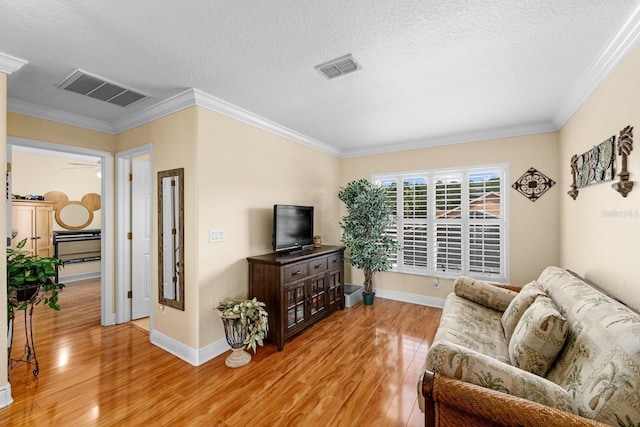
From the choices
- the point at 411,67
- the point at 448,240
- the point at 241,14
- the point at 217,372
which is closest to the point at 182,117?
the point at 241,14

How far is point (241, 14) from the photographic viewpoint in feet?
5.19

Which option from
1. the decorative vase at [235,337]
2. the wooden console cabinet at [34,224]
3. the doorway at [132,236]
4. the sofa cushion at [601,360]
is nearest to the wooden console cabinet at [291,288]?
the decorative vase at [235,337]

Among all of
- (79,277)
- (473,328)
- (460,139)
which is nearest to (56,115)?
(79,277)

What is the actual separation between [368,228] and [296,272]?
4.97ft

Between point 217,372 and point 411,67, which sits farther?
point 217,372

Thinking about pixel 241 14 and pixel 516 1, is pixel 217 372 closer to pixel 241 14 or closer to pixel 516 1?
pixel 241 14

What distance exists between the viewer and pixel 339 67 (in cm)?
215

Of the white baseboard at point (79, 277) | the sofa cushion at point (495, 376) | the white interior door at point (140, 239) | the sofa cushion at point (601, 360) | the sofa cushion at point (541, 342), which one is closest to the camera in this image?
the sofa cushion at point (601, 360)

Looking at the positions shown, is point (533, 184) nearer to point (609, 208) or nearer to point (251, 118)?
point (609, 208)

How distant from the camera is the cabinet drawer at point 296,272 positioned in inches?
116

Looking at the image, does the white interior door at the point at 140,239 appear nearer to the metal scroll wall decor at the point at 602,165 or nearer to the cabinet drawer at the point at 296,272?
the cabinet drawer at the point at 296,272

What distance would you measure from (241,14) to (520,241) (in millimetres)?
4005

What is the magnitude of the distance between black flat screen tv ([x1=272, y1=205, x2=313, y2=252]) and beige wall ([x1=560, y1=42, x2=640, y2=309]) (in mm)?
2873

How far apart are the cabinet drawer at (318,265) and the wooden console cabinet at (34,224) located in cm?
555
